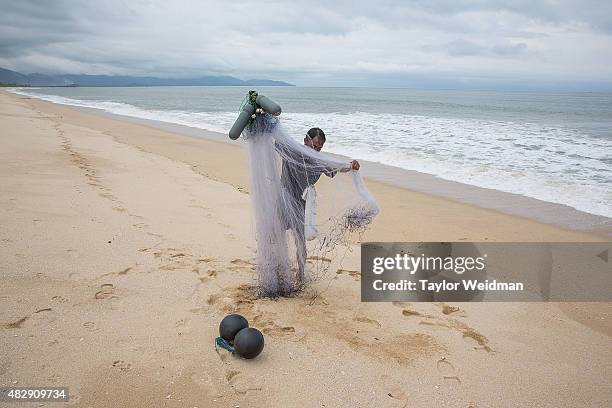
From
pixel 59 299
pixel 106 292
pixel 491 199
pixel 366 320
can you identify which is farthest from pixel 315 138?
pixel 491 199

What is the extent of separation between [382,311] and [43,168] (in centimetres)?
817

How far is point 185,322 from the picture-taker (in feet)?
12.6

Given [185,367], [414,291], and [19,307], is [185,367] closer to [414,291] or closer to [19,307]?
[19,307]

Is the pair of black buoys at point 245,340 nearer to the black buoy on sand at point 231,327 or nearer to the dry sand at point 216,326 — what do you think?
the black buoy on sand at point 231,327

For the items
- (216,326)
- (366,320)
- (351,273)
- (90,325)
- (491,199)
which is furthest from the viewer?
(491,199)

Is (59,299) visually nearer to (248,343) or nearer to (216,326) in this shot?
(216,326)

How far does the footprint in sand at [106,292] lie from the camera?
413 centimetres

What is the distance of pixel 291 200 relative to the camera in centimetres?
415

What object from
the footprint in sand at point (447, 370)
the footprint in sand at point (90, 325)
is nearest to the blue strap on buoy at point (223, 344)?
the footprint in sand at point (90, 325)

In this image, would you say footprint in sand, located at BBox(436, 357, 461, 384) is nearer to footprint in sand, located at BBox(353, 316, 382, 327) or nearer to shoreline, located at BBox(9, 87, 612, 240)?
footprint in sand, located at BBox(353, 316, 382, 327)

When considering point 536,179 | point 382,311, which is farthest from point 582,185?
point 382,311

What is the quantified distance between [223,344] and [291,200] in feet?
4.89

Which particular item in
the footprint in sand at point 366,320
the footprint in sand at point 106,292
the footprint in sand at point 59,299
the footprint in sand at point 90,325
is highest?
the footprint in sand at point 59,299

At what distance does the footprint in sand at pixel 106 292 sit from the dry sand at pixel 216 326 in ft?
0.03
